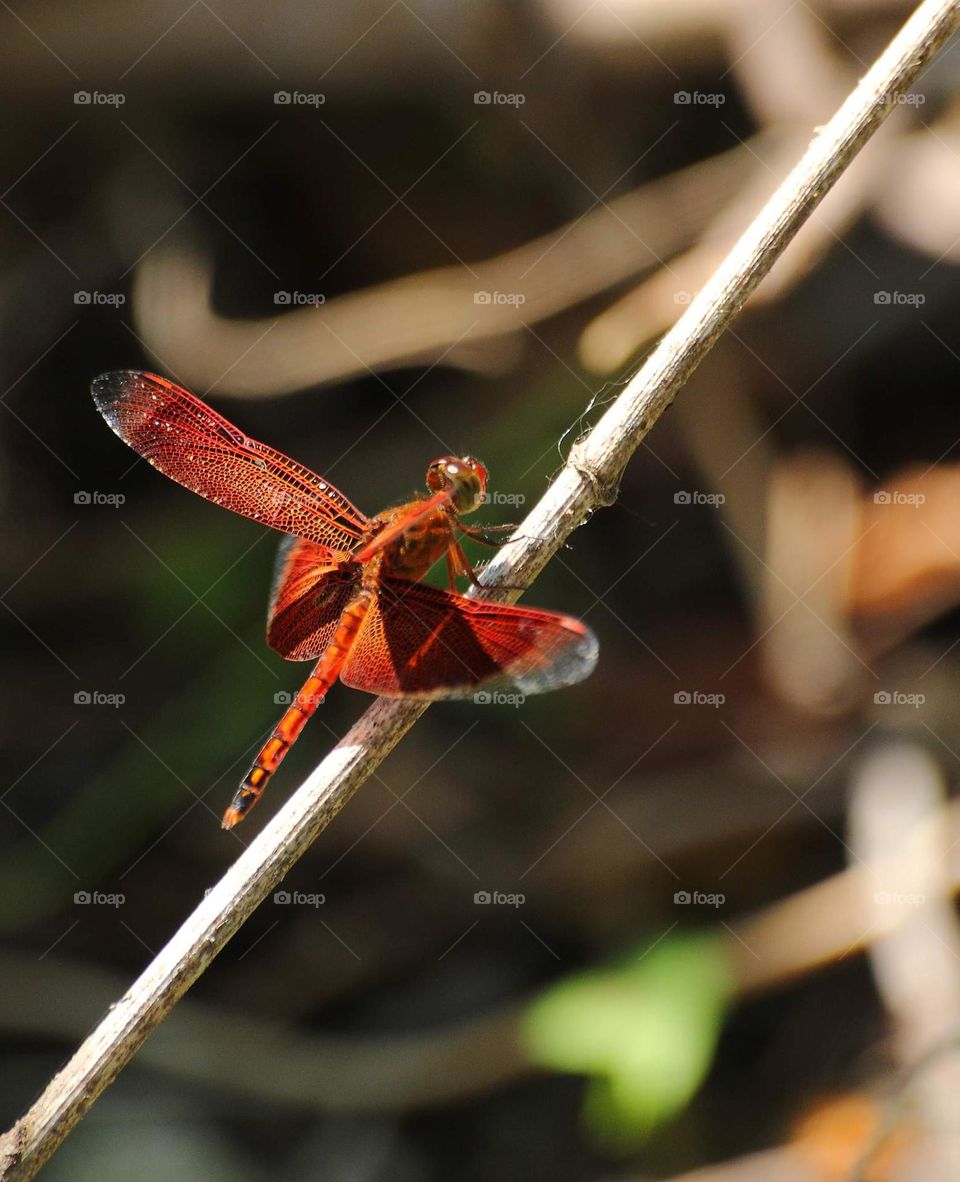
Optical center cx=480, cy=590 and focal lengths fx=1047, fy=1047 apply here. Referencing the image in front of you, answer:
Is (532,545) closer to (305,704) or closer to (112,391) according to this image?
(305,704)

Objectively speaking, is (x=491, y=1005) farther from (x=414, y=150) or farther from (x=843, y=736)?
(x=414, y=150)

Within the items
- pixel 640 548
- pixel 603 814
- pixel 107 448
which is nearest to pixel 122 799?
pixel 107 448

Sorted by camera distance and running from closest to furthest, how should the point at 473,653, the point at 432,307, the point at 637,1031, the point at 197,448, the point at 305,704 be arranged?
the point at 473,653 → the point at 305,704 → the point at 197,448 → the point at 637,1031 → the point at 432,307

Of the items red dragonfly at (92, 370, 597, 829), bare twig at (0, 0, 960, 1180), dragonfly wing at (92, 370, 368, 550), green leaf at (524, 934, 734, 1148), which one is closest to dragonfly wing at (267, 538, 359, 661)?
red dragonfly at (92, 370, 597, 829)

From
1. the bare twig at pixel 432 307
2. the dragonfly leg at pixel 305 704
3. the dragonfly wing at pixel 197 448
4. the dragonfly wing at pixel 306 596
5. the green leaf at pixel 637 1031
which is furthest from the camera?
the bare twig at pixel 432 307

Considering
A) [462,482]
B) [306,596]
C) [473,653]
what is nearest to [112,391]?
[306,596]

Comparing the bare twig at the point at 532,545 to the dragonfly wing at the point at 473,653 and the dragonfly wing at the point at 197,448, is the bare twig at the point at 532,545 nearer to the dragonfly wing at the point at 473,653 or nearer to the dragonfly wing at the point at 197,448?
the dragonfly wing at the point at 473,653

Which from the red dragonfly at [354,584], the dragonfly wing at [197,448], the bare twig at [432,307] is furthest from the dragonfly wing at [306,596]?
the bare twig at [432,307]
